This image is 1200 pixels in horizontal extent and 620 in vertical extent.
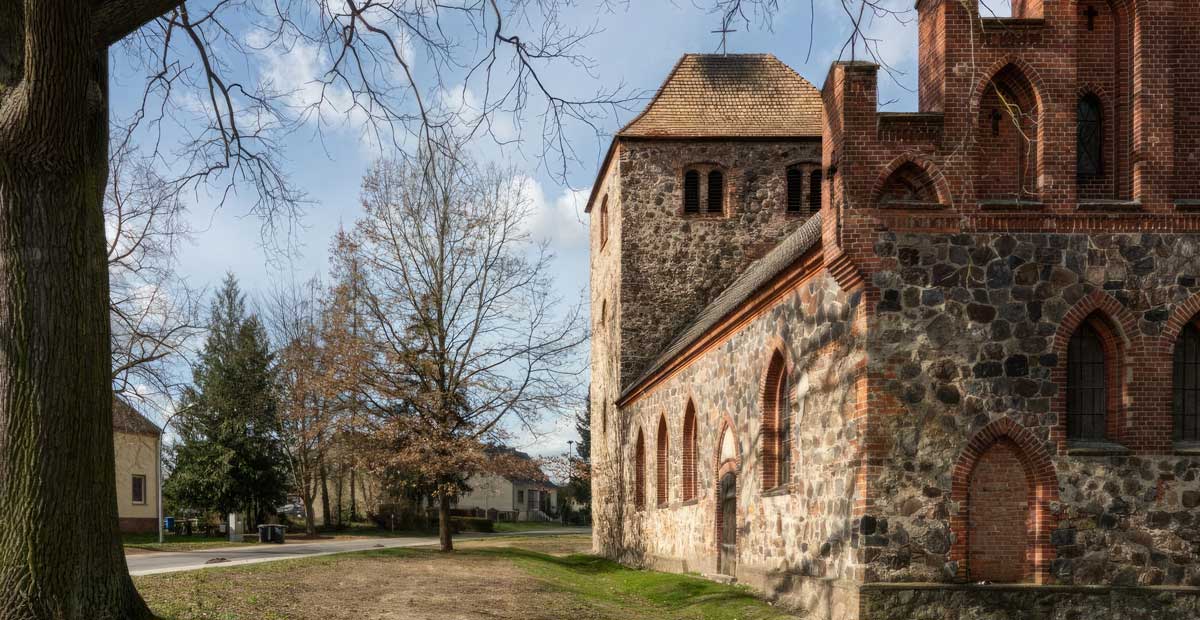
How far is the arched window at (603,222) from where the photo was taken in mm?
32188

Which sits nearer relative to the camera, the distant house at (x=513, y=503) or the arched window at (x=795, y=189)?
the arched window at (x=795, y=189)

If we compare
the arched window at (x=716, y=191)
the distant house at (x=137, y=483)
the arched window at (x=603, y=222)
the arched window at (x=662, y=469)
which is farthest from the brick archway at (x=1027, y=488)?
the distant house at (x=137, y=483)

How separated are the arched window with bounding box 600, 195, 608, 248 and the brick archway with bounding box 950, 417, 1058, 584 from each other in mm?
20317

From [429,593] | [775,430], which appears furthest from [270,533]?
[775,430]

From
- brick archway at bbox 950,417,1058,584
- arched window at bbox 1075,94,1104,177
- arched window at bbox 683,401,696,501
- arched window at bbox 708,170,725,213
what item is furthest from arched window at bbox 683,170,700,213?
brick archway at bbox 950,417,1058,584

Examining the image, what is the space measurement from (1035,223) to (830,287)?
2.55 metres

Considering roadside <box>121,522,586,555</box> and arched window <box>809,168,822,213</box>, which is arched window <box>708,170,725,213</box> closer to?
arched window <box>809,168,822,213</box>

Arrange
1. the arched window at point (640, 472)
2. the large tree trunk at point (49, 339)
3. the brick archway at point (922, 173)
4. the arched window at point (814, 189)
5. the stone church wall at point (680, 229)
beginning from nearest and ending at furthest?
the large tree trunk at point (49, 339), the brick archway at point (922, 173), the arched window at point (640, 472), the arched window at point (814, 189), the stone church wall at point (680, 229)

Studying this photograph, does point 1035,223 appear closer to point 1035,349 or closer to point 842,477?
point 1035,349

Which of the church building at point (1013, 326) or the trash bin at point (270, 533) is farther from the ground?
the church building at point (1013, 326)

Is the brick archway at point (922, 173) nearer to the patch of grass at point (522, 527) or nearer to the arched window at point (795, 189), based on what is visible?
the arched window at point (795, 189)

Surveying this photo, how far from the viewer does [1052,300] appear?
12570 millimetres

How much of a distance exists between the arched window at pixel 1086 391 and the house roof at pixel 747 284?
343 cm

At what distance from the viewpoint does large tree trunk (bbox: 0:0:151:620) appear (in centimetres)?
816
